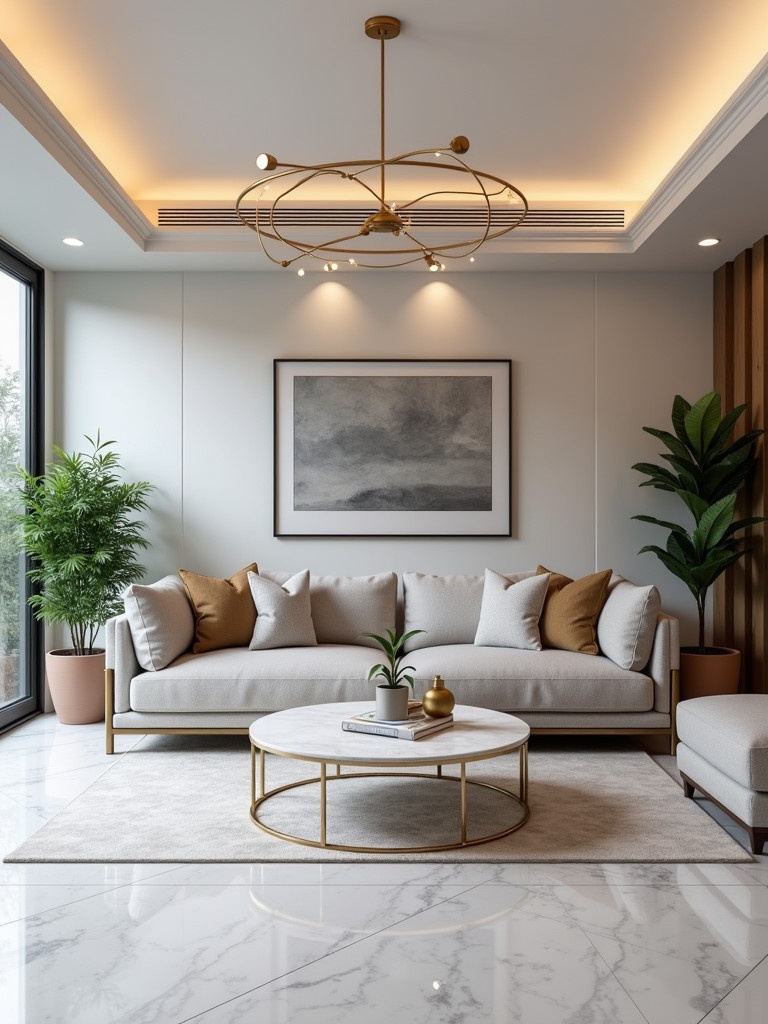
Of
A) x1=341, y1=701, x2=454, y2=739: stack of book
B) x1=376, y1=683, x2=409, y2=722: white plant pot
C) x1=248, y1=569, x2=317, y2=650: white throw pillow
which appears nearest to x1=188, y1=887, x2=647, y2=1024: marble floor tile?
x1=341, y1=701, x2=454, y2=739: stack of book

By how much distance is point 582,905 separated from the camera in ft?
8.80

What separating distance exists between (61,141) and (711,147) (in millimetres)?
2765

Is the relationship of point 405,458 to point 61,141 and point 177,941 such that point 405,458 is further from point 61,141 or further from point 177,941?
point 177,941

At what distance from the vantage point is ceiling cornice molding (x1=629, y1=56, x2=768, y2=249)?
3342 millimetres

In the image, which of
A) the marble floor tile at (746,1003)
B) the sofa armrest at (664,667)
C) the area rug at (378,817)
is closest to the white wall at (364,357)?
the sofa armrest at (664,667)

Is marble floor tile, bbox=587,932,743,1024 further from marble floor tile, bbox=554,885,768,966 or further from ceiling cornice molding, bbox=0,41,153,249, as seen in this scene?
ceiling cornice molding, bbox=0,41,153,249

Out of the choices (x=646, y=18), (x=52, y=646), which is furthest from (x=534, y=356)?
(x=52, y=646)

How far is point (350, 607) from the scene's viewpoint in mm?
5152

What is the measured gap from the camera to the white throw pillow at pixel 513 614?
4.78 meters

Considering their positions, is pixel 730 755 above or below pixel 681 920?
above

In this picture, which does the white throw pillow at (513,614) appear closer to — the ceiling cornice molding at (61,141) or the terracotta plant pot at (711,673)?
the terracotta plant pot at (711,673)

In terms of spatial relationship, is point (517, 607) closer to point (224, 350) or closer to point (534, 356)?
point (534, 356)

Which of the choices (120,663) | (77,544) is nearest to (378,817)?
(120,663)

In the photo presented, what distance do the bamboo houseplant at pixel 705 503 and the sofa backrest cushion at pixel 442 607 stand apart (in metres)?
0.95
